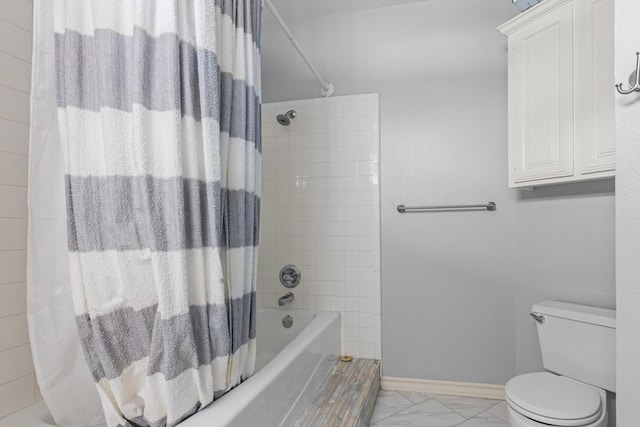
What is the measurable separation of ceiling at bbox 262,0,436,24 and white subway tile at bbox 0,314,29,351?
2182mm

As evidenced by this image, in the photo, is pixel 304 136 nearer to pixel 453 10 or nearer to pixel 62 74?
pixel 453 10

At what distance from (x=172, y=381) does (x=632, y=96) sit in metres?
1.69

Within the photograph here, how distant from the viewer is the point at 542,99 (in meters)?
1.83

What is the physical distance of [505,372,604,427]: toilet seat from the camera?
4.75ft

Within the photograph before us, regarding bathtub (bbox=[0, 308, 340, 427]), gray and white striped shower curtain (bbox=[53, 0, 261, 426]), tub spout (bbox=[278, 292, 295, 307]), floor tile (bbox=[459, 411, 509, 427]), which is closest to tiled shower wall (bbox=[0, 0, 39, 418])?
bathtub (bbox=[0, 308, 340, 427])

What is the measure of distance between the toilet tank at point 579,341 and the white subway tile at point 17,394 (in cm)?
230

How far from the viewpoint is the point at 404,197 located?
7.94ft

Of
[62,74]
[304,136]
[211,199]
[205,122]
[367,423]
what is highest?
[304,136]

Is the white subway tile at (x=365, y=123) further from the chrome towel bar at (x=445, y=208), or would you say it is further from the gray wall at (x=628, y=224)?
the gray wall at (x=628, y=224)

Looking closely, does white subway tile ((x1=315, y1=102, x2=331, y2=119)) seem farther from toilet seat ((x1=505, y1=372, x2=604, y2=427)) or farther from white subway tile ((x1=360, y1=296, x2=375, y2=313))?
toilet seat ((x1=505, y1=372, x2=604, y2=427))

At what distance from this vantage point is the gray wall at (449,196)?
7.29 ft

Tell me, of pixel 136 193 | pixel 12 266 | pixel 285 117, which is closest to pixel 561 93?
pixel 285 117

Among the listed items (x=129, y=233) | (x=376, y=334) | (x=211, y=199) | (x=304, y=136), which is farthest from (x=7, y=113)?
(x=376, y=334)

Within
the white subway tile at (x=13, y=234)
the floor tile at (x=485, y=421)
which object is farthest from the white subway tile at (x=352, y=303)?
the white subway tile at (x=13, y=234)
